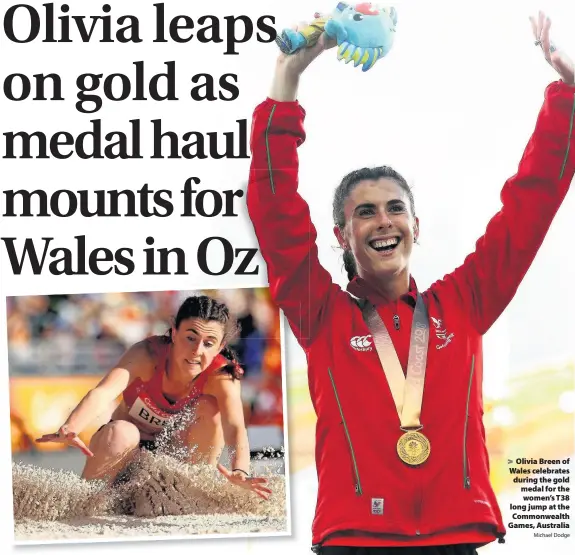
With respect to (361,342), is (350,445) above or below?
below

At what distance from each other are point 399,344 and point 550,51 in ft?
2.66

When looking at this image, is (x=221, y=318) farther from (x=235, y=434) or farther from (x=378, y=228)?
(x=378, y=228)

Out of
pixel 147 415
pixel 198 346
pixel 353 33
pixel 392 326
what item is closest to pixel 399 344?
pixel 392 326

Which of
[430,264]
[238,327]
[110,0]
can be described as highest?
[110,0]

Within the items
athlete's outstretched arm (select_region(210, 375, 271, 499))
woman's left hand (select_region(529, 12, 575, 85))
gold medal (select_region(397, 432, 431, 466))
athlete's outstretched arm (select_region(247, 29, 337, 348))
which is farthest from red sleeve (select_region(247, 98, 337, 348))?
woman's left hand (select_region(529, 12, 575, 85))

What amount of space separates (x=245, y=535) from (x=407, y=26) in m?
1.31

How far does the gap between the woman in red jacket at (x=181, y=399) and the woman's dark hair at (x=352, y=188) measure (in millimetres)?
318

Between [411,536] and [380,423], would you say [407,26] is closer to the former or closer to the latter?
[380,423]

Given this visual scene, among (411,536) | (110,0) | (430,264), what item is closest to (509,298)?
(430,264)

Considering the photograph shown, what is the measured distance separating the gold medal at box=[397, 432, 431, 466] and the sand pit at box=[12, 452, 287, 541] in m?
0.31

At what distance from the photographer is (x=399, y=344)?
220 centimetres

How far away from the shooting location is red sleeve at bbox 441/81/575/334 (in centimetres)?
222

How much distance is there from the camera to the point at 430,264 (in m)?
2.31

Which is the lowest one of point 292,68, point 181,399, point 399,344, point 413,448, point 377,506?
point 377,506
